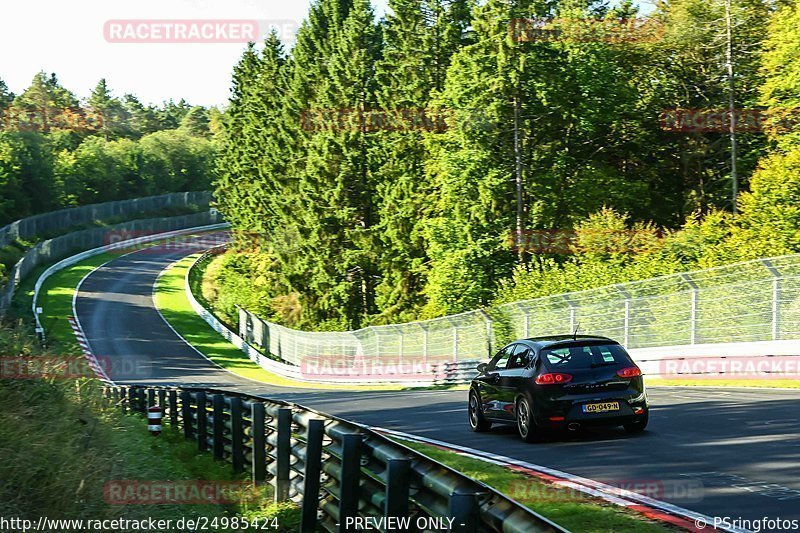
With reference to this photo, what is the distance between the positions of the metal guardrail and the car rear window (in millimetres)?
4178

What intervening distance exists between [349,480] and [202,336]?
66.2 m

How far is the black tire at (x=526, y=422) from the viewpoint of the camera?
48.6 feet

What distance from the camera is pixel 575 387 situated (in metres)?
14.6

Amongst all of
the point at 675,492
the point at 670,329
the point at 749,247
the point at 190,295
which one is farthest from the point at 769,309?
the point at 190,295

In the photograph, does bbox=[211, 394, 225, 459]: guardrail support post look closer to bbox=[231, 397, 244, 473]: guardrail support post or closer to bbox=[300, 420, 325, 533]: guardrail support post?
bbox=[231, 397, 244, 473]: guardrail support post

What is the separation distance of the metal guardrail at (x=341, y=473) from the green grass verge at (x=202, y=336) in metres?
28.1

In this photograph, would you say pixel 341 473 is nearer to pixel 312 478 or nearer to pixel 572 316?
pixel 312 478

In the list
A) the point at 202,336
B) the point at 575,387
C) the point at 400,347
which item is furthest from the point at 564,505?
the point at 202,336

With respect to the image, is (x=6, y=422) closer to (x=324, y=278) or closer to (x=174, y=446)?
(x=174, y=446)

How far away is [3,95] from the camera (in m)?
194

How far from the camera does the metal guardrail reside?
641 centimetres

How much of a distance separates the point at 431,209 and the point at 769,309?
37.9m

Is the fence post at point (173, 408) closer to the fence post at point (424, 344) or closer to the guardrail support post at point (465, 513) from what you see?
the guardrail support post at point (465, 513)

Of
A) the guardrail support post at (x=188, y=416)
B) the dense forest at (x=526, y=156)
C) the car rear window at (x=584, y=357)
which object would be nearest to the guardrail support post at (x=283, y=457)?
the car rear window at (x=584, y=357)
